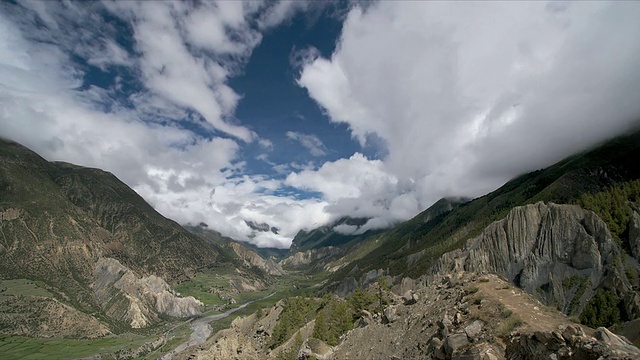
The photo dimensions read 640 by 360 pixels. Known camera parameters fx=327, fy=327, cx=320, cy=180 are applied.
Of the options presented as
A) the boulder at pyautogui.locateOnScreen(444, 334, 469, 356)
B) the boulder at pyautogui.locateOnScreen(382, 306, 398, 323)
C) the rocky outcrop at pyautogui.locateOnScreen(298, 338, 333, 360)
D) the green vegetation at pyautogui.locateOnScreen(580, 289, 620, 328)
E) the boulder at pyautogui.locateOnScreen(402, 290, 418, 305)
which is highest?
the boulder at pyautogui.locateOnScreen(444, 334, 469, 356)

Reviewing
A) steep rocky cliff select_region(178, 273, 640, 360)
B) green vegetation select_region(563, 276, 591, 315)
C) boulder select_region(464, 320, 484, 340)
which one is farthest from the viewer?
green vegetation select_region(563, 276, 591, 315)

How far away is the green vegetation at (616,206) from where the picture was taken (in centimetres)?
13088

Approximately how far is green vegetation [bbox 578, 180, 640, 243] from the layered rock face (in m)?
8.51

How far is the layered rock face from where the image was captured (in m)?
120

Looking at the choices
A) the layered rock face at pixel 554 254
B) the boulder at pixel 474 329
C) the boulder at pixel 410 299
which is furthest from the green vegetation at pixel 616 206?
the boulder at pixel 474 329

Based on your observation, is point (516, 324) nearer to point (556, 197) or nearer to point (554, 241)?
point (554, 241)

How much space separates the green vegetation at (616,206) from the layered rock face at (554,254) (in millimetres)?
8509

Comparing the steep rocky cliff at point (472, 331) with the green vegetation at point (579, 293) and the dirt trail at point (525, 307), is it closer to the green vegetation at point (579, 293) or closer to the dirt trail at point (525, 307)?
the dirt trail at point (525, 307)

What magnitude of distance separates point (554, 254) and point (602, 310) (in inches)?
1329

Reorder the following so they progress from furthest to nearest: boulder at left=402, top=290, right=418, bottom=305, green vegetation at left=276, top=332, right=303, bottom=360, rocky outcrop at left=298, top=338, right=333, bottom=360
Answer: green vegetation at left=276, top=332, right=303, bottom=360 < rocky outcrop at left=298, top=338, right=333, bottom=360 < boulder at left=402, top=290, right=418, bottom=305

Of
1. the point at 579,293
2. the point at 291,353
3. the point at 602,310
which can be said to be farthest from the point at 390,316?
the point at 579,293

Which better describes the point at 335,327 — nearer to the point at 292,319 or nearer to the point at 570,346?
the point at 292,319

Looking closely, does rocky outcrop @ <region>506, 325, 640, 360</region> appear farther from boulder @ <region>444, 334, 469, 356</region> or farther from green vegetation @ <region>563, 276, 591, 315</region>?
green vegetation @ <region>563, 276, 591, 315</region>

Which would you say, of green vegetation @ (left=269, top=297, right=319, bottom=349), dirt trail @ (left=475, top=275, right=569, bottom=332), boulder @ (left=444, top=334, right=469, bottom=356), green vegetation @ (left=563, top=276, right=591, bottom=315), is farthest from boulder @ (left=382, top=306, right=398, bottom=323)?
green vegetation @ (left=563, top=276, right=591, bottom=315)
